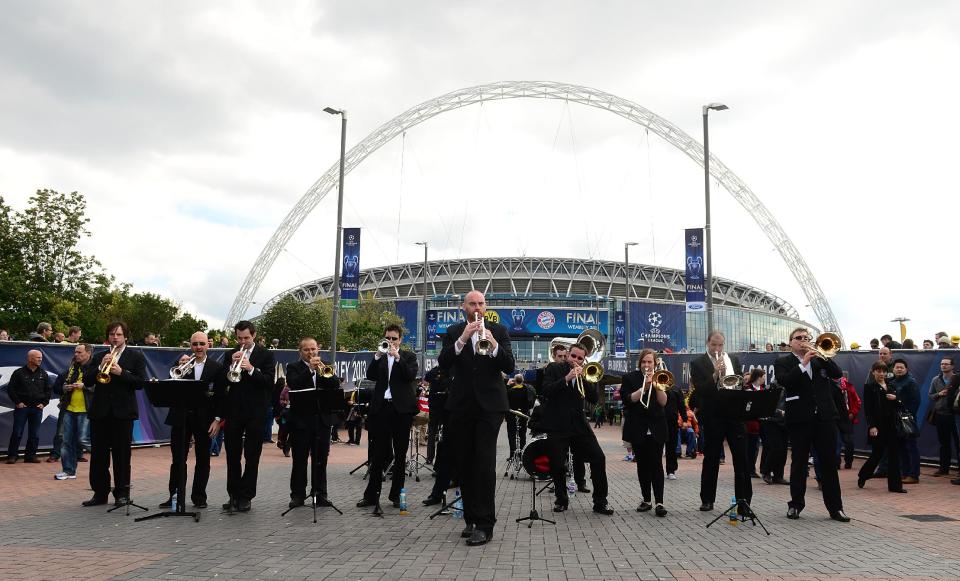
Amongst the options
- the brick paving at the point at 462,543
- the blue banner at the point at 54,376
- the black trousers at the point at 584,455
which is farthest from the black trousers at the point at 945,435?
the blue banner at the point at 54,376

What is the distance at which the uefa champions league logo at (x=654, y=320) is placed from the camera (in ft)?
338

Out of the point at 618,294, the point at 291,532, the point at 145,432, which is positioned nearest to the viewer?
the point at 291,532

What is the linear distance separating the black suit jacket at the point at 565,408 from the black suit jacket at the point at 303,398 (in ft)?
8.54

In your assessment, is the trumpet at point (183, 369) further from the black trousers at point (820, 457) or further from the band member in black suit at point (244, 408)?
the black trousers at point (820, 457)

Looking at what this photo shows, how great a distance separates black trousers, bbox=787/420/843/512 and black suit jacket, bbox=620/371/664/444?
1.50m

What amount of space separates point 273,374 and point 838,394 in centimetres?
682

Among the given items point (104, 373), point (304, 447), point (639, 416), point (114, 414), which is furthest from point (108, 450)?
Result: point (639, 416)

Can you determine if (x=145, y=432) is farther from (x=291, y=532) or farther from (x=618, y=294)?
(x=618, y=294)

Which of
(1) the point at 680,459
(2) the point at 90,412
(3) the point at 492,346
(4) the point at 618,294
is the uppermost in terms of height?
(4) the point at 618,294

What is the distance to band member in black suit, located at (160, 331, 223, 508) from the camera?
8.61 m

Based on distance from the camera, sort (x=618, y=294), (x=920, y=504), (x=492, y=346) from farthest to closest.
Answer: (x=618, y=294) → (x=920, y=504) → (x=492, y=346)

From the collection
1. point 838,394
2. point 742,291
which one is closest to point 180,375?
point 838,394

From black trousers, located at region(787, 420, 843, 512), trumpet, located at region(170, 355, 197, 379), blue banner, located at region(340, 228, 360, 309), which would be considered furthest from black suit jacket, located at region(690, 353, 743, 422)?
blue banner, located at region(340, 228, 360, 309)

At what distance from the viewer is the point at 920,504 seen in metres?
10.5
